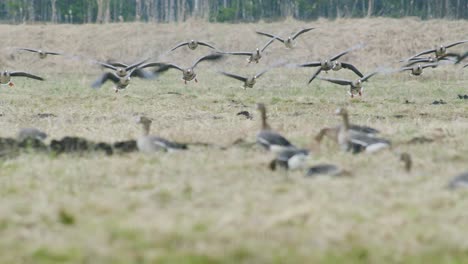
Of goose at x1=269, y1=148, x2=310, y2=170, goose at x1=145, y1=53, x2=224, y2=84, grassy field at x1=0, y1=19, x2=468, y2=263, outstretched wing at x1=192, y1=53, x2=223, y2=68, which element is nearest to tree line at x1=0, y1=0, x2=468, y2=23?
goose at x1=145, y1=53, x2=224, y2=84

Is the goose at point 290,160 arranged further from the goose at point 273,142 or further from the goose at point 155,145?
the goose at point 155,145

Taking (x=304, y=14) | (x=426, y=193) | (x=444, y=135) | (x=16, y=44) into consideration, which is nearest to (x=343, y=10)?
(x=304, y=14)

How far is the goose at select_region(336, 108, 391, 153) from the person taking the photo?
493 inches

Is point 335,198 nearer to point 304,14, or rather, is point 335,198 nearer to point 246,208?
point 246,208

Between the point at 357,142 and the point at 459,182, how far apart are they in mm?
2825

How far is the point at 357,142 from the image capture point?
12.7m

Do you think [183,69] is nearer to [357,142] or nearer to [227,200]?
[357,142]

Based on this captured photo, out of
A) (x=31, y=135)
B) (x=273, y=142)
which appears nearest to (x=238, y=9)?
(x=31, y=135)

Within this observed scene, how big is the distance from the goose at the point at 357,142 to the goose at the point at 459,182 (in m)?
2.41

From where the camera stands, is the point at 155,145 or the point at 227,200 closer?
the point at 227,200

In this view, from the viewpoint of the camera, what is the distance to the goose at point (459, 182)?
32.7 ft

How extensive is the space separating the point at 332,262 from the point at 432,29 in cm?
5002

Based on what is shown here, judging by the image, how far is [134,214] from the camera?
9.16 m

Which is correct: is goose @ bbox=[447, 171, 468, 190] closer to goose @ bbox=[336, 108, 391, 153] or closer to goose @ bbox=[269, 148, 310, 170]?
goose @ bbox=[269, 148, 310, 170]
